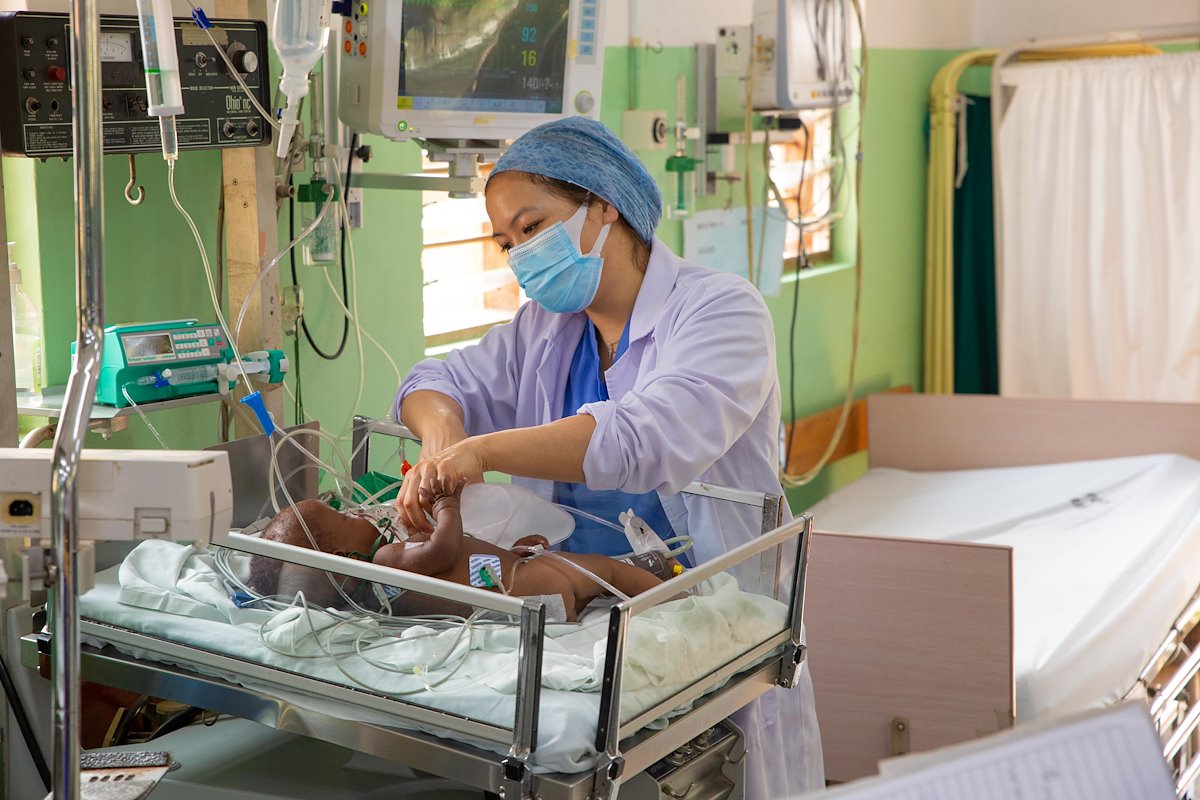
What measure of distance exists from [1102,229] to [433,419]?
11.9 ft

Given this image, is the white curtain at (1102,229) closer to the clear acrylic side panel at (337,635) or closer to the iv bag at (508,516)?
the iv bag at (508,516)

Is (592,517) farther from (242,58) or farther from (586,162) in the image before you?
(242,58)

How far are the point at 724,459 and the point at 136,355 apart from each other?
906 mm

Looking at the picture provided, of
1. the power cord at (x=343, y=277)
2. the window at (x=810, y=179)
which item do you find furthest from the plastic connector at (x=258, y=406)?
the window at (x=810, y=179)

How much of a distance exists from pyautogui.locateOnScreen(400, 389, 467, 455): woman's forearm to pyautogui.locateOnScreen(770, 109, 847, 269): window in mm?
2628

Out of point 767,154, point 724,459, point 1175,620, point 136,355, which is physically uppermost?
Result: point 767,154

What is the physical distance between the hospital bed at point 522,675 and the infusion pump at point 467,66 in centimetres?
97

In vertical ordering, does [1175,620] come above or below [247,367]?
below

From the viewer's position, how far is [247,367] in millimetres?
2154

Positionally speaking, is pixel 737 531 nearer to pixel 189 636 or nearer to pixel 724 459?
pixel 724 459

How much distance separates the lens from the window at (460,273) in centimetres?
318

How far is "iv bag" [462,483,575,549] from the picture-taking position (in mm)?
1809

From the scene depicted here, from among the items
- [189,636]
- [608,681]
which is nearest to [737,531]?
[608,681]

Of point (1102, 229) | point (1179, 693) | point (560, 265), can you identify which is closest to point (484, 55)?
point (560, 265)
